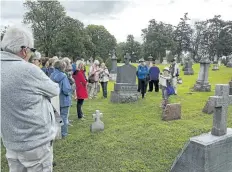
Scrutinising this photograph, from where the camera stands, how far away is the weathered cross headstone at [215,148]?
12.5 ft

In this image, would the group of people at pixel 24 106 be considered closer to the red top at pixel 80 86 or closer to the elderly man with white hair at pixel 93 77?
the red top at pixel 80 86

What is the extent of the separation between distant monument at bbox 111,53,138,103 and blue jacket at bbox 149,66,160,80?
314 centimetres

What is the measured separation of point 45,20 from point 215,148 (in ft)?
143

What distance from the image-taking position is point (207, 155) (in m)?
3.77

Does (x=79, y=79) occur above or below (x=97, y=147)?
above

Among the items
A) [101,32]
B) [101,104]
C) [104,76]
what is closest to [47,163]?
[101,104]

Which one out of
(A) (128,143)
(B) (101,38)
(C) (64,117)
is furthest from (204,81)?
(B) (101,38)

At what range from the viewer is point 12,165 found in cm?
238

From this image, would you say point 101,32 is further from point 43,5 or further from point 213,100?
point 213,100

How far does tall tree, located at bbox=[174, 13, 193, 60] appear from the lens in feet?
Result: 229

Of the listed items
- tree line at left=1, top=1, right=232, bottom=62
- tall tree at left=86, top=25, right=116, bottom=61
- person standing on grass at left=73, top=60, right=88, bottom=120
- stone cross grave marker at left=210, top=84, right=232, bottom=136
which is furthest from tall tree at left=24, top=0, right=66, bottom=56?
stone cross grave marker at left=210, top=84, right=232, bottom=136

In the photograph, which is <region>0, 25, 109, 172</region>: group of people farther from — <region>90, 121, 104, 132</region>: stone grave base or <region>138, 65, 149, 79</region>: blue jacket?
<region>138, 65, 149, 79</region>: blue jacket

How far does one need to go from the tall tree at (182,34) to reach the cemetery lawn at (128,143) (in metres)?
63.7

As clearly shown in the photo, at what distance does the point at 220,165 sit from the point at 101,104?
732 cm
